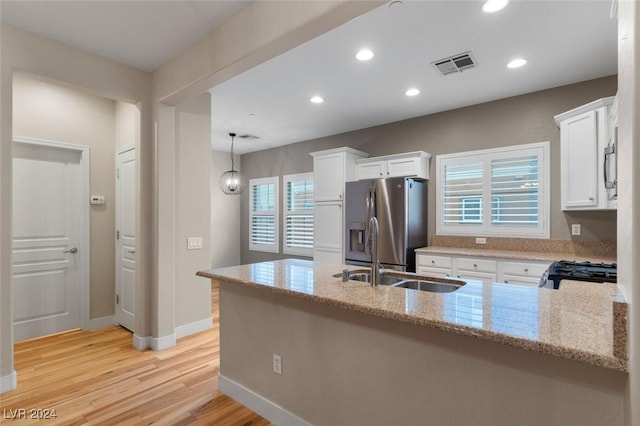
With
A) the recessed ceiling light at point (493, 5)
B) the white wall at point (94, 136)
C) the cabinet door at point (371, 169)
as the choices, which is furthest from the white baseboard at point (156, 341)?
the recessed ceiling light at point (493, 5)

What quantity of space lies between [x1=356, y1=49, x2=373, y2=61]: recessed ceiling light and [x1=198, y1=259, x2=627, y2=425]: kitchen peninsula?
191cm

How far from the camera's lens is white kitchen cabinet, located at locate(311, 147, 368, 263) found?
464cm

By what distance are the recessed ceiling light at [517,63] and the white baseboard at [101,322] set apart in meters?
5.18

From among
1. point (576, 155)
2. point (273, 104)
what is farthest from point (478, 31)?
point (273, 104)

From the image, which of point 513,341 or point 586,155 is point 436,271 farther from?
point 513,341

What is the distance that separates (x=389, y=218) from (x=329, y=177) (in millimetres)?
1206

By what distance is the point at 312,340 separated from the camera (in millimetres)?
1819

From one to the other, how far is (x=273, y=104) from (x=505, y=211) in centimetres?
314

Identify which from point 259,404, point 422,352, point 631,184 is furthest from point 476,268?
point 631,184

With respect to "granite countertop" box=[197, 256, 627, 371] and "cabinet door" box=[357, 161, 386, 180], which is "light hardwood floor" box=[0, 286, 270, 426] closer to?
"granite countertop" box=[197, 256, 627, 371]

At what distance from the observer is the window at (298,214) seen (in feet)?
19.6

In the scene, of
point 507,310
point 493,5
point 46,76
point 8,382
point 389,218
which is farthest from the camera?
point 389,218

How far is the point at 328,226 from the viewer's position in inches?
189

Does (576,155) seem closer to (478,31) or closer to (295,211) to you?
(478,31)
